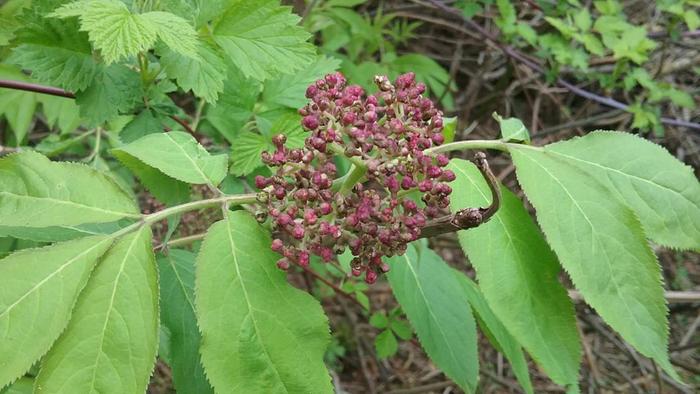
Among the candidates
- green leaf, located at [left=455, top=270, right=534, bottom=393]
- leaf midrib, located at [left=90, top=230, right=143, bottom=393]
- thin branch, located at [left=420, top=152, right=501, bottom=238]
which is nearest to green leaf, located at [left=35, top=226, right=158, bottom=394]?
leaf midrib, located at [left=90, top=230, right=143, bottom=393]

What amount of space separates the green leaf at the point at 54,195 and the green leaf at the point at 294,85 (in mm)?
907

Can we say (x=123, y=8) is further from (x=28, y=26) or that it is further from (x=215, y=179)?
(x=215, y=179)

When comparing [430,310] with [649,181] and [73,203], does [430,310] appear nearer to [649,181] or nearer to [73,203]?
[649,181]

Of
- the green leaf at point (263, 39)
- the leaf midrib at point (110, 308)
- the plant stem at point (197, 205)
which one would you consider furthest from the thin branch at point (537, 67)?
the leaf midrib at point (110, 308)

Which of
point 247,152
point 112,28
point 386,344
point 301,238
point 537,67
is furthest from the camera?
point 537,67

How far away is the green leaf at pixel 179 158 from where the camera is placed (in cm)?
134

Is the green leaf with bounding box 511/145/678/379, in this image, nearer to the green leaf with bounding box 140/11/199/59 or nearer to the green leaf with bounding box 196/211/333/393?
the green leaf with bounding box 196/211/333/393

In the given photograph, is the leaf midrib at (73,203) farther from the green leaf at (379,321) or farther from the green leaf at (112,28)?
the green leaf at (379,321)

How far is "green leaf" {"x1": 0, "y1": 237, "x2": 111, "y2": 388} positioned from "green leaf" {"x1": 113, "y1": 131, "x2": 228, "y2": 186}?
0.26 m

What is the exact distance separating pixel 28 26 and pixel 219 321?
1128 mm

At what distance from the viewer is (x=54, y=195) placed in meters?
1.21

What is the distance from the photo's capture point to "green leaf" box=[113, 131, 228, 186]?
4.38ft

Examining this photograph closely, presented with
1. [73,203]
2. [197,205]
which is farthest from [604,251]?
[73,203]

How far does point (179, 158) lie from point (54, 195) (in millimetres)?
269
